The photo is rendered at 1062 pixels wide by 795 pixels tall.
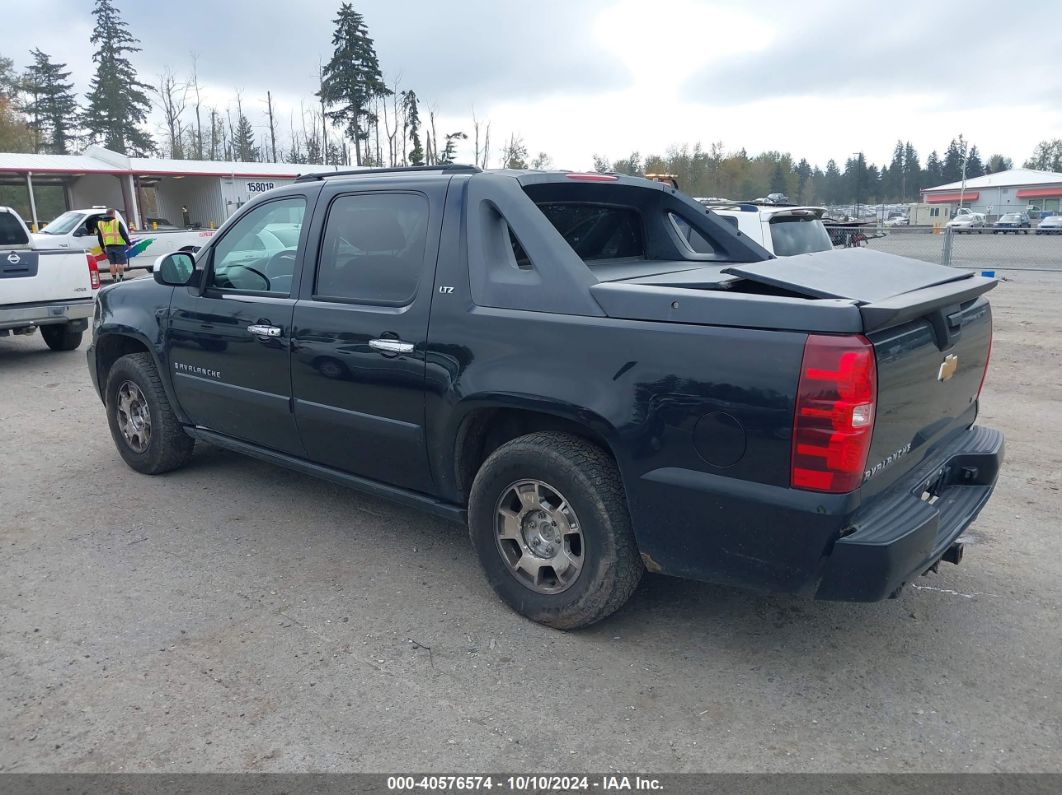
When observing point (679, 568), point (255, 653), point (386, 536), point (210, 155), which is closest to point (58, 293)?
point (386, 536)

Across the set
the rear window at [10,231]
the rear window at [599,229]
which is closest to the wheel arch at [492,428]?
the rear window at [599,229]

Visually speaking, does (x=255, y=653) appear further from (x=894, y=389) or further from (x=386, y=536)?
(x=894, y=389)

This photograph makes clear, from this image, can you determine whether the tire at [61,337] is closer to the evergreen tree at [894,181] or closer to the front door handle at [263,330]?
the front door handle at [263,330]

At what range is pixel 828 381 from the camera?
105 inches

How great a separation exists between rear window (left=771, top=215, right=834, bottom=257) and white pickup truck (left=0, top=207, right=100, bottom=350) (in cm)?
811

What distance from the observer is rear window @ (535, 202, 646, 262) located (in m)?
4.22

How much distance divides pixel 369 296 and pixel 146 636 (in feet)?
5.94

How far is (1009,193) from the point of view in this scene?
77.3 metres

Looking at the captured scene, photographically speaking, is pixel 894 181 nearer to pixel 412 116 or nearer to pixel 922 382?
pixel 412 116

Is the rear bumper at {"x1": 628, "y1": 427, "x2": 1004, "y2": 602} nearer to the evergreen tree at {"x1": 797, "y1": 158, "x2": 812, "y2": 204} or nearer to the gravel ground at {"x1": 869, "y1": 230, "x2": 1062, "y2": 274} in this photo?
the gravel ground at {"x1": 869, "y1": 230, "x2": 1062, "y2": 274}

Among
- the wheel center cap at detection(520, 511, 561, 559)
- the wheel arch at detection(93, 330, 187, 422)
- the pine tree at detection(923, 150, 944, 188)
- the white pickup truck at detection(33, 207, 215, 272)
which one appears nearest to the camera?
the wheel center cap at detection(520, 511, 561, 559)

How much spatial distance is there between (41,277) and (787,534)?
32.6 feet

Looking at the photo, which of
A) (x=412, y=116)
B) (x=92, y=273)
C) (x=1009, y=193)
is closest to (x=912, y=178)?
(x=1009, y=193)

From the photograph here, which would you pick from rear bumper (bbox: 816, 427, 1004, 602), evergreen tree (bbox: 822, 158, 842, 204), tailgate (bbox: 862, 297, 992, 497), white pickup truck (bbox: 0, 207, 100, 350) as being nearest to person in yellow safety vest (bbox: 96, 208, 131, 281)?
white pickup truck (bbox: 0, 207, 100, 350)
